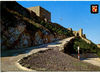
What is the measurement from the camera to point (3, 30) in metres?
14.9

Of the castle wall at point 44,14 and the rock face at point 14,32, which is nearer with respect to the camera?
the rock face at point 14,32

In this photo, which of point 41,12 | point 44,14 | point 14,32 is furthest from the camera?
point 44,14

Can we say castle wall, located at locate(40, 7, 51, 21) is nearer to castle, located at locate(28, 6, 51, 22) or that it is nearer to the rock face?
castle, located at locate(28, 6, 51, 22)

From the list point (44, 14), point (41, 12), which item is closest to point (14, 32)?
point (41, 12)

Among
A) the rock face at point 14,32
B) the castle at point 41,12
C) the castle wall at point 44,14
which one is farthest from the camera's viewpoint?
the castle wall at point 44,14

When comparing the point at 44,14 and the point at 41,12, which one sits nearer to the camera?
the point at 41,12

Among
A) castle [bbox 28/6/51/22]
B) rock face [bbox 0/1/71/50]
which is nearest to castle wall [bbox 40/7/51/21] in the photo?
castle [bbox 28/6/51/22]

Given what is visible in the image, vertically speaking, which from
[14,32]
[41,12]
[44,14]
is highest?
[41,12]

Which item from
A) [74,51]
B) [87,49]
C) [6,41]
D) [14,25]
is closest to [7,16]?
[14,25]

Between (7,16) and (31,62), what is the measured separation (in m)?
7.66

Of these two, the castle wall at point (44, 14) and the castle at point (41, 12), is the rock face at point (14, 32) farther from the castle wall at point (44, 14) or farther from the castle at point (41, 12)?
the castle wall at point (44, 14)

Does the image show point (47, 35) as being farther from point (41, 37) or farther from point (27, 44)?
point (27, 44)

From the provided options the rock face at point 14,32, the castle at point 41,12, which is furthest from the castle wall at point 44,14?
the rock face at point 14,32

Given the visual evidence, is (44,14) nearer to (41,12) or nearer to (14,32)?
(41,12)
